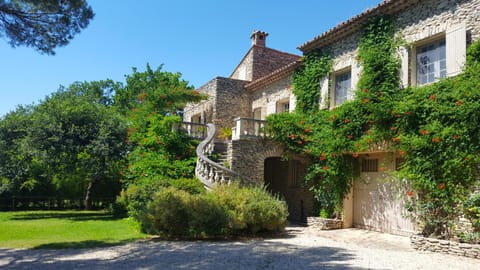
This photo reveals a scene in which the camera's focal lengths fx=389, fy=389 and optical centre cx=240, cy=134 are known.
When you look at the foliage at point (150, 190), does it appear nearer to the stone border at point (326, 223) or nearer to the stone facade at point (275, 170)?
the stone facade at point (275, 170)

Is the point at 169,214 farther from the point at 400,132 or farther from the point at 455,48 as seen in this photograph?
the point at 455,48

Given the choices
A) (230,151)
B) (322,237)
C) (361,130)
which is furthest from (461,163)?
(230,151)

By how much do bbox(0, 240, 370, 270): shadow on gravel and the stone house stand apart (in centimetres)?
365

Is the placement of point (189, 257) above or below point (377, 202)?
Answer: below

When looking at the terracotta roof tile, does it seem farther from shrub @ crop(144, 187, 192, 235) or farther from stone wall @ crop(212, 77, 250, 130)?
shrub @ crop(144, 187, 192, 235)

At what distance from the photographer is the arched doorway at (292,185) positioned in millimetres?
14781

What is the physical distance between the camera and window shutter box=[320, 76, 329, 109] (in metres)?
13.8

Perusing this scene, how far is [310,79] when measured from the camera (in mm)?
14570

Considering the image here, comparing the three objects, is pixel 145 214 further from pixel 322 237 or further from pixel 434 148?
pixel 434 148

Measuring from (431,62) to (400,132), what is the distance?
7.53 feet

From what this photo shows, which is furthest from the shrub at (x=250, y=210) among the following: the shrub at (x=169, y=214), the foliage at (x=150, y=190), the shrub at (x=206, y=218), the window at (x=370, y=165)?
the window at (x=370, y=165)

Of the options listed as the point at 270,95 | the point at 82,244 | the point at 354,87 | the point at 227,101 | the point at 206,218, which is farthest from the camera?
the point at 227,101

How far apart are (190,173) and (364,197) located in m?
6.25

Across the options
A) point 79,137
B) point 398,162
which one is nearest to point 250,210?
point 398,162
